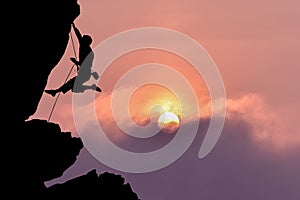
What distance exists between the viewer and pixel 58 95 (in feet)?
189

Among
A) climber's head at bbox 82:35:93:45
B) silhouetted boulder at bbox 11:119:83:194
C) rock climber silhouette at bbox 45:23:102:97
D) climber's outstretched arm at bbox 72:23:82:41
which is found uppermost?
climber's head at bbox 82:35:93:45

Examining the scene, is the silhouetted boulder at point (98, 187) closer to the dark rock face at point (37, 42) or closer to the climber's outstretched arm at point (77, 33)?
the dark rock face at point (37, 42)

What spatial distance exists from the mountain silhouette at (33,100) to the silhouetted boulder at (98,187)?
0.76 metres

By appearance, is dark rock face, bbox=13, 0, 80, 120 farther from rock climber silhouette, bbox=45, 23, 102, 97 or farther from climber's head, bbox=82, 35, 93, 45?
climber's head, bbox=82, 35, 93, 45

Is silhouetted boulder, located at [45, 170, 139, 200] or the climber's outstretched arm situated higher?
the climber's outstretched arm

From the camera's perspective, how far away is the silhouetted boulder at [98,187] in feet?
193

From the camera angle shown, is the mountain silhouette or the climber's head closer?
the mountain silhouette

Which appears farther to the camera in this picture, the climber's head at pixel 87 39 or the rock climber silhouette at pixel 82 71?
the climber's head at pixel 87 39

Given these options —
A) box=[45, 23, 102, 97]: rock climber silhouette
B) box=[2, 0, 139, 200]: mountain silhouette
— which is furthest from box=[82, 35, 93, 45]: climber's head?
box=[2, 0, 139, 200]: mountain silhouette

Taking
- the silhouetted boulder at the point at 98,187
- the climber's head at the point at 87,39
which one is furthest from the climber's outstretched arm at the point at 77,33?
the silhouetted boulder at the point at 98,187

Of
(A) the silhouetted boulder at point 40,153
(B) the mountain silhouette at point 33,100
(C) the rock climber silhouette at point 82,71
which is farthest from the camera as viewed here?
(A) the silhouetted boulder at point 40,153

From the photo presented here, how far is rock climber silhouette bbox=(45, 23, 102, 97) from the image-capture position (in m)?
57.1

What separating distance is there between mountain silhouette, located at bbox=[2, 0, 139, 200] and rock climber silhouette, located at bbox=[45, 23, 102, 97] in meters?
1.06

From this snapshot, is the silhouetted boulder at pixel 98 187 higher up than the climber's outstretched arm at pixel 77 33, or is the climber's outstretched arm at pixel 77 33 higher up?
the climber's outstretched arm at pixel 77 33
